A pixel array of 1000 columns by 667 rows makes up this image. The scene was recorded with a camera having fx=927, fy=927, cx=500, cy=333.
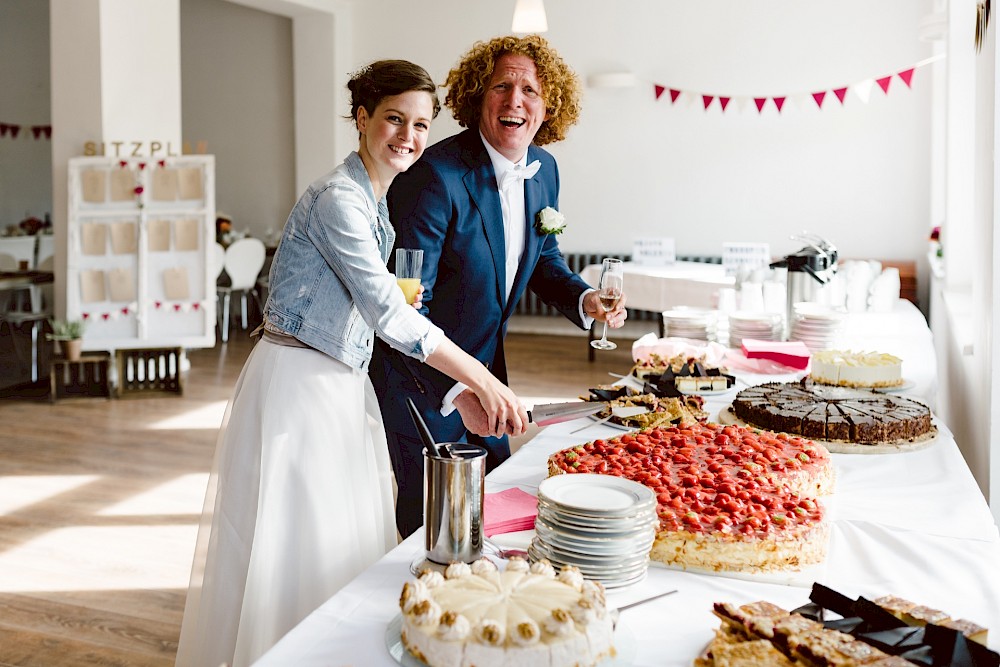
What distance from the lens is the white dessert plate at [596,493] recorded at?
125cm

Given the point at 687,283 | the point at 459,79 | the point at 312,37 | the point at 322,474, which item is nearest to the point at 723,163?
the point at 687,283

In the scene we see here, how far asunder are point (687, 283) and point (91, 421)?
380 cm

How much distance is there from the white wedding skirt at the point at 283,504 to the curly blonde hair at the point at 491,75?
0.86 m

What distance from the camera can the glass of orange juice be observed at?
185cm

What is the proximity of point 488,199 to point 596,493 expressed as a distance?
1.16 metres

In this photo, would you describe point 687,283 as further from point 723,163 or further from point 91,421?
point 91,421

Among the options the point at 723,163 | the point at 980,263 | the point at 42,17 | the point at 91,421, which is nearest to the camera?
the point at 980,263

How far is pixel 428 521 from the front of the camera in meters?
1.30

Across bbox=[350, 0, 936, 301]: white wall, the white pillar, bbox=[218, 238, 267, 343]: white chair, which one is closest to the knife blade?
the white pillar

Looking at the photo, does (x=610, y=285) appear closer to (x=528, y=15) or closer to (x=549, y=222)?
(x=549, y=222)

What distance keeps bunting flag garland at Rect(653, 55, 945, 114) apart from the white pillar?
427cm

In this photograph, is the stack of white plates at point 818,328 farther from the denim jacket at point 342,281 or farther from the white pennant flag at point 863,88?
the white pennant flag at point 863,88

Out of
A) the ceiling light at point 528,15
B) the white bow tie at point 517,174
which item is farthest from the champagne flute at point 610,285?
the ceiling light at point 528,15

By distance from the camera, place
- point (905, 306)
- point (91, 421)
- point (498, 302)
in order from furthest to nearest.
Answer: point (91, 421) → point (905, 306) → point (498, 302)
